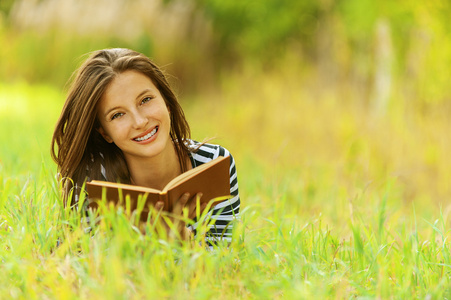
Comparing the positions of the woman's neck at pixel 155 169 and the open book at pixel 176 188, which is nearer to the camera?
the open book at pixel 176 188

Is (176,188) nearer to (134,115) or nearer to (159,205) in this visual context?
(159,205)

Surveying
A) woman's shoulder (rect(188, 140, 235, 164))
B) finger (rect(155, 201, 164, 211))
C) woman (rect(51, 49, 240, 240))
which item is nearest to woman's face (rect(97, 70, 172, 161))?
woman (rect(51, 49, 240, 240))

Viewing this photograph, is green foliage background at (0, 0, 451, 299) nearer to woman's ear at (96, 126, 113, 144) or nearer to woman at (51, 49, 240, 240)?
woman at (51, 49, 240, 240)

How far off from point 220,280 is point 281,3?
24.2 ft

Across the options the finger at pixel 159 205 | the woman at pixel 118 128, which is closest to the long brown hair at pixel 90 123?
the woman at pixel 118 128

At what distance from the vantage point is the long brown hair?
2229 millimetres

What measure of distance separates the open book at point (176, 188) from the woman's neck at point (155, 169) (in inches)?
18.6

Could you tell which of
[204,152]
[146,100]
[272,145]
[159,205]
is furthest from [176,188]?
[272,145]

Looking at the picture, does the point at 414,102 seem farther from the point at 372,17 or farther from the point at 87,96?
the point at 87,96

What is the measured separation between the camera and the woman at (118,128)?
222 centimetres

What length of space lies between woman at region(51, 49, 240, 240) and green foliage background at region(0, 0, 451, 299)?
18 cm

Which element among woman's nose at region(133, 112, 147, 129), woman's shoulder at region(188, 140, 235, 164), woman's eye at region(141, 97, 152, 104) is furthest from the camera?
woman's shoulder at region(188, 140, 235, 164)

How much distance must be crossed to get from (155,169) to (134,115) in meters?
0.34

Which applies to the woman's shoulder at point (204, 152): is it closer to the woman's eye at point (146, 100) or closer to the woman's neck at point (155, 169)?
the woman's neck at point (155, 169)
